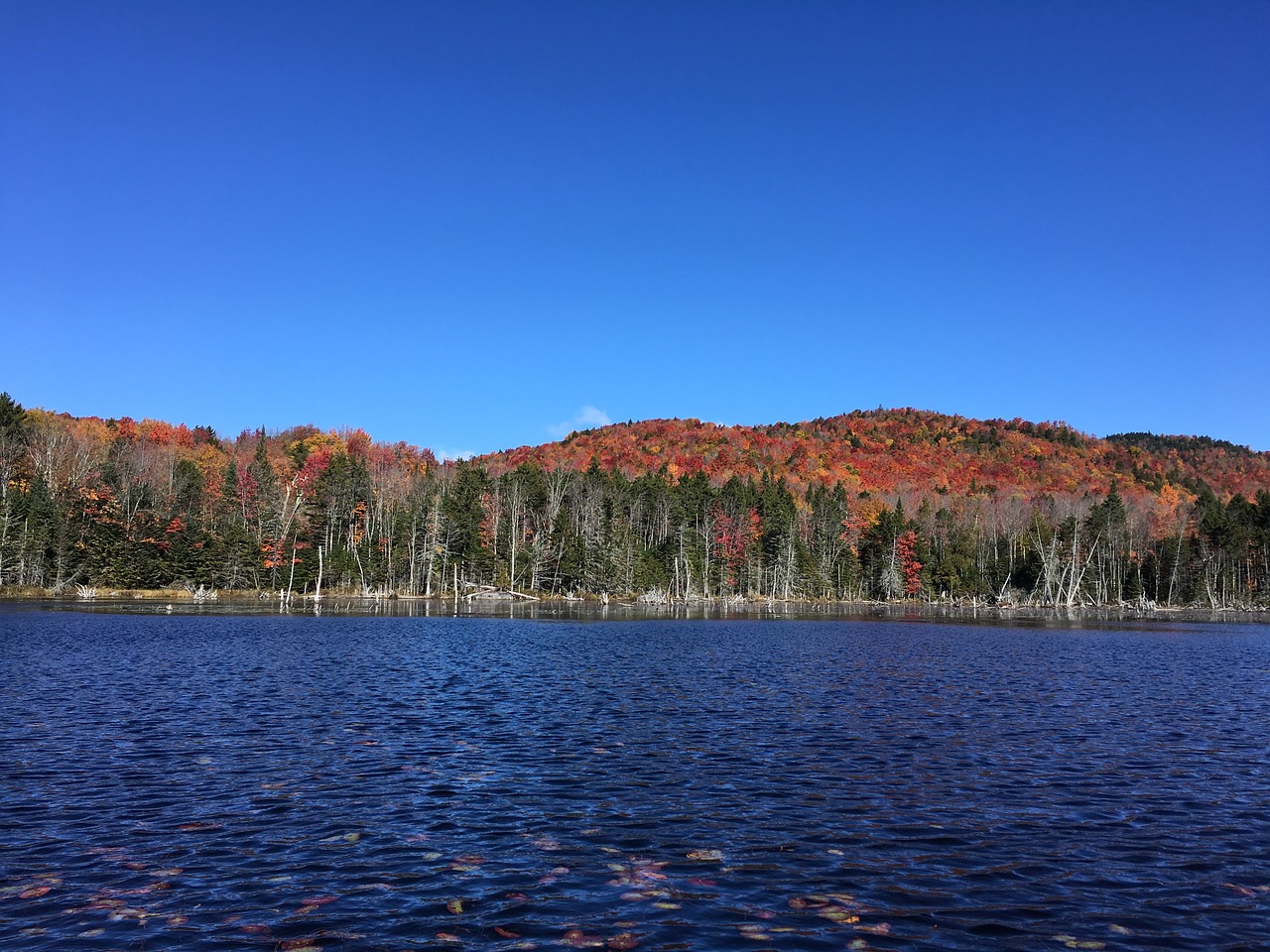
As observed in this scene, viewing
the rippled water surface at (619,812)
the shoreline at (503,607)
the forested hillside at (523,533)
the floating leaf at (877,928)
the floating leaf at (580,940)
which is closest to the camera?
the floating leaf at (580,940)

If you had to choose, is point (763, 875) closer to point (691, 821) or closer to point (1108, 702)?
point (691, 821)

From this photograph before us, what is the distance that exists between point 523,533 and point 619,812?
117m

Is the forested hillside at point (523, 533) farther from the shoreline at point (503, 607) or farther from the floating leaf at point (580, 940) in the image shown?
the floating leaf at point (580, 940)

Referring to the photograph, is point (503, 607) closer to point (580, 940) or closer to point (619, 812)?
point (619, 812)

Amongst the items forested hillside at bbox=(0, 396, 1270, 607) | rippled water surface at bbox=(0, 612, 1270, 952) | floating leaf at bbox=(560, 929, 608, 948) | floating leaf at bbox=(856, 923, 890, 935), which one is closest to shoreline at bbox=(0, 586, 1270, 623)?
forested hillside at bbox=(0, 396, 1270, 607)

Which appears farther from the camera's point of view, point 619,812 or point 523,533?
point 523,533

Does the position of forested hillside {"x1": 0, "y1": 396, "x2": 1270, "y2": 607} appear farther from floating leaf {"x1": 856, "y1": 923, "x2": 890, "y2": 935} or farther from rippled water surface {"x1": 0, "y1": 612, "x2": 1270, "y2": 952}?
floating leaf {"x1": 856, "y1": 923, "x2": 890, "y2": 935}

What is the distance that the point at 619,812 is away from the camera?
52.4 feet

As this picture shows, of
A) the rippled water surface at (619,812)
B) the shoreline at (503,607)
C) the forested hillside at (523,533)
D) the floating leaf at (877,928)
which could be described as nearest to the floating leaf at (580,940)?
the rippled water surface at (619,812)

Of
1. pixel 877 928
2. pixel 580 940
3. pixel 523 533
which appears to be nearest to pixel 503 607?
pixel 523 533

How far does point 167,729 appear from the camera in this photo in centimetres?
2261

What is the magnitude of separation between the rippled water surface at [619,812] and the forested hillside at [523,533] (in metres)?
75.5

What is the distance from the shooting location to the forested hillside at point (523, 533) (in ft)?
339

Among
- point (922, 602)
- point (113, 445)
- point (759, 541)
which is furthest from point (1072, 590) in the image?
point (113, 445)
